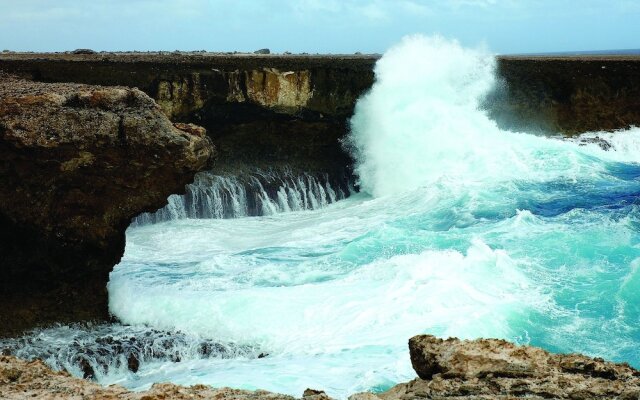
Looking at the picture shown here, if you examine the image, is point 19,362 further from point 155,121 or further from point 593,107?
point 593,107

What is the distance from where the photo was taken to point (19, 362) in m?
3.55

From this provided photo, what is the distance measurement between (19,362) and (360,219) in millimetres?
9770

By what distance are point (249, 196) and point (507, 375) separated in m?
12.3

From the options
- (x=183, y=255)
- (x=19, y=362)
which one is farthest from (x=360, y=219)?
(x=19, y=362)

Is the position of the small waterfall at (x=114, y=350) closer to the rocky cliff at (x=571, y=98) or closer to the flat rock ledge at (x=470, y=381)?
the flat rock ledge at (x=470, y=381)

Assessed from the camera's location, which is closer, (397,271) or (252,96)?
(397,271)

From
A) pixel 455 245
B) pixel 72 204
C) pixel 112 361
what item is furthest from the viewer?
pixel 455 245

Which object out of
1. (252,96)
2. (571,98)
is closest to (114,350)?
(252,96)

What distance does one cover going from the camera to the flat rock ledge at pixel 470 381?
283 centimetres

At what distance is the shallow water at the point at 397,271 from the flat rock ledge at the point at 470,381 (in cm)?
291

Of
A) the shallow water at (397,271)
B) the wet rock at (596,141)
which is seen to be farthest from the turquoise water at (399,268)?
the wet rock at (596,141)

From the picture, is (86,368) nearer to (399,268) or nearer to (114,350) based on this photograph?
(114,350)

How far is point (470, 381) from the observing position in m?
3.00

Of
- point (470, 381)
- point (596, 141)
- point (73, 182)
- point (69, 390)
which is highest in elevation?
point (73, 182)
